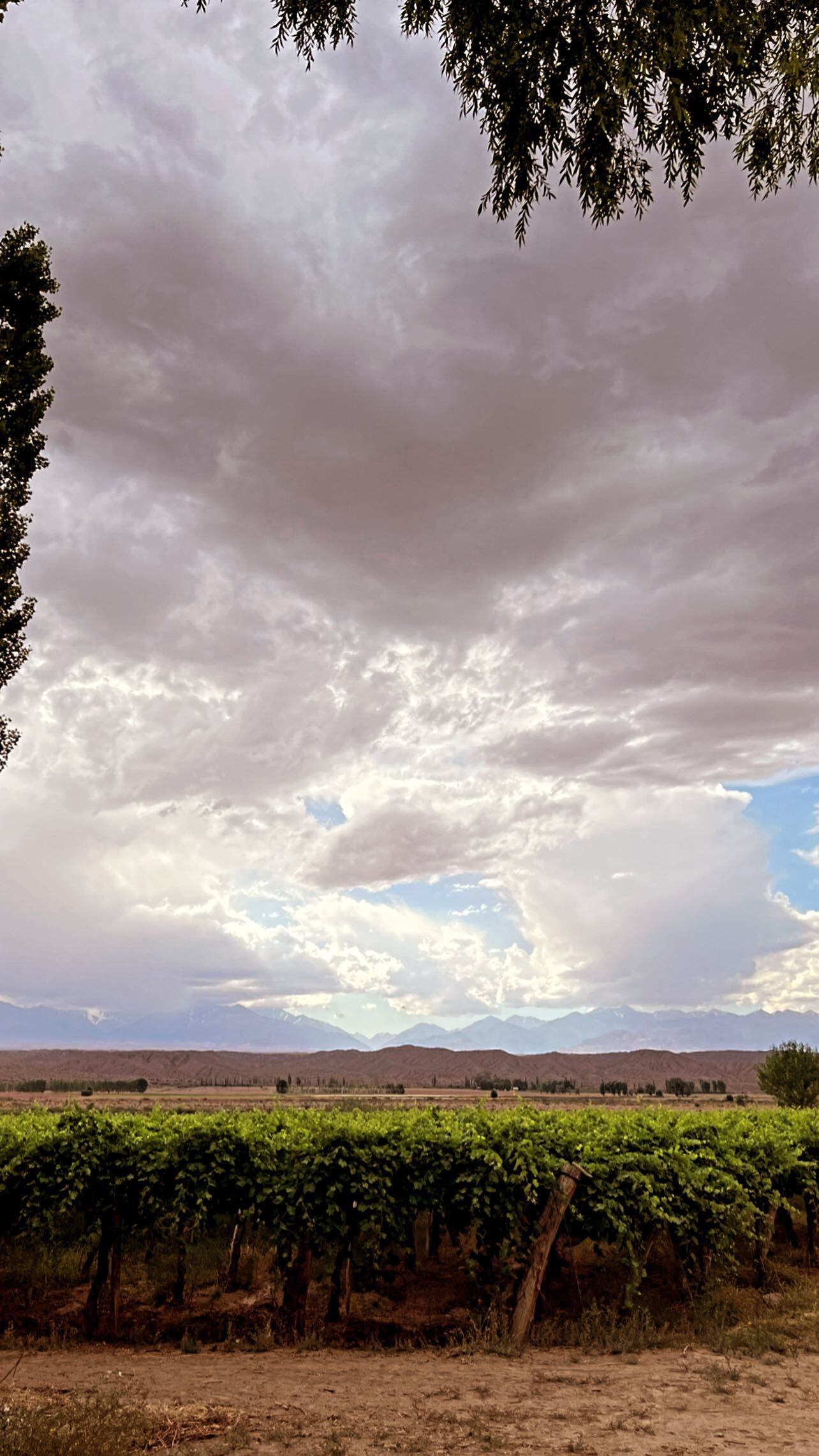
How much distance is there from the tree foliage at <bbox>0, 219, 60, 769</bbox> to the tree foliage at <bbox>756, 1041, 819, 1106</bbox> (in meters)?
30.0

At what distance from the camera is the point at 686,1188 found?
1164cm

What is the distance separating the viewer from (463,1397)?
27.1 ft

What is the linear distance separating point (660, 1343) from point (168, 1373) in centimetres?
549

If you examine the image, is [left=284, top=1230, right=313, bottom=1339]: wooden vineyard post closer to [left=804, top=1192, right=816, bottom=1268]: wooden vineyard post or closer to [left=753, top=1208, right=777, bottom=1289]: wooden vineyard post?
[left=753, top=1208, right=777, bottom=1289]: wooden vineyard post

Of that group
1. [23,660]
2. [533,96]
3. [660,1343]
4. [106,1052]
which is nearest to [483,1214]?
[660,1343]

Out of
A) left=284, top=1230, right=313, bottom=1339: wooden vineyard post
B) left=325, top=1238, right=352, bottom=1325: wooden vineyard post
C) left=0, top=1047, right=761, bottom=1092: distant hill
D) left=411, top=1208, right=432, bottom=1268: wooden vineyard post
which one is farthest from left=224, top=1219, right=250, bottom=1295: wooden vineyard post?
left=0, top=1047, right=761, bottom=1092: distant hill

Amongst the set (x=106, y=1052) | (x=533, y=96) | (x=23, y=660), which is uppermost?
(x=533, y=96)

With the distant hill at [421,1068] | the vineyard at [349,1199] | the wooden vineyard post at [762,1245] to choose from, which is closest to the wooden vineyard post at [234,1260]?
the vineyard at [349,1199]

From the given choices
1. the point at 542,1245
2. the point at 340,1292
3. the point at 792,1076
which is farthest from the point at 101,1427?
the point at 792,1076

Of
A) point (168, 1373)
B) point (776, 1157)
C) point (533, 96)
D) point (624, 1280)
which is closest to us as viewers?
point (533, 96)

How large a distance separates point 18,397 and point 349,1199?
39.3 ft

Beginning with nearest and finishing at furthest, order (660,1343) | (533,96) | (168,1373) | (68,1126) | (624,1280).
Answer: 1. (533,96)
2. (168,1373)
3. (660,1343)
4. (68,1126)
5. (624,1280)

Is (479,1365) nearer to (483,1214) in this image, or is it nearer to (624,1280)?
(483,1214)

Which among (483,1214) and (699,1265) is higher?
(483,1214)
